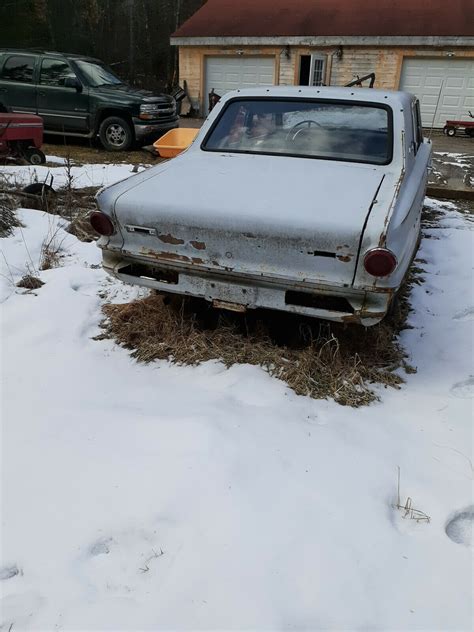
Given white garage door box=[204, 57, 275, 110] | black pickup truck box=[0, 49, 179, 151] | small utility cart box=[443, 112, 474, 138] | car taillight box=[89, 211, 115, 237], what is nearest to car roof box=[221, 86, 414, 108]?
car taillight box=[89, 211, 115, 237]

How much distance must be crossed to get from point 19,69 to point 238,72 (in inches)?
354

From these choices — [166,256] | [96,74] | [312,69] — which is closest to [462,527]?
[166,256]

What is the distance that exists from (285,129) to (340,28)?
14.8m

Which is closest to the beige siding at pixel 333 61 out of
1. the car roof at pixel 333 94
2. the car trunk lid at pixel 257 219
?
the car roof at pixel 333 94

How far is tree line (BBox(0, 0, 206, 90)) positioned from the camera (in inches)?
894

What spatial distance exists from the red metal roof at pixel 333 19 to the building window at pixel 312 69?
2.35ft

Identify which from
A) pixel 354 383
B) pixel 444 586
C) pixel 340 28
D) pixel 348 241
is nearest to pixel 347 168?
pixel 348 241

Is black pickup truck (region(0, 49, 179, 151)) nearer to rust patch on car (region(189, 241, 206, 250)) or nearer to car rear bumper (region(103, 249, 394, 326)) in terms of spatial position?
car rear bumper (region(103, 249, 394, 326))

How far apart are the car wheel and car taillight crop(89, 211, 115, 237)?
5611mm

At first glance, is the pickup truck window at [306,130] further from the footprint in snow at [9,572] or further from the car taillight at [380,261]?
the footprint in snow at [9,572]

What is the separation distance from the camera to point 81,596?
1755 mm

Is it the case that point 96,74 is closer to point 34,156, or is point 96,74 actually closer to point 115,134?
point 115,134

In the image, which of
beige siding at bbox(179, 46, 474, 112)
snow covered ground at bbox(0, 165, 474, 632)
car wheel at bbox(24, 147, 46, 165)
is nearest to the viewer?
snow covered ground at bbox(0, 165, 474, 632)

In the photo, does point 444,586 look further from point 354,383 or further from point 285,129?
point 285,129
